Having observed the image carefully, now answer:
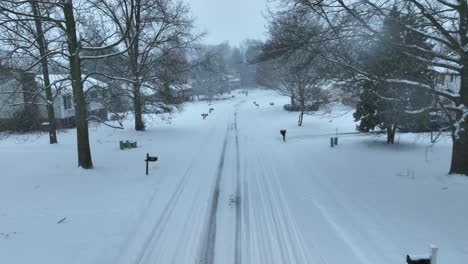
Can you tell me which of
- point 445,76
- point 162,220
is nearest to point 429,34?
point 162,220

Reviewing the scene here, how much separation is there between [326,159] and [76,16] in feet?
37.4

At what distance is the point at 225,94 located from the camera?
322 feet

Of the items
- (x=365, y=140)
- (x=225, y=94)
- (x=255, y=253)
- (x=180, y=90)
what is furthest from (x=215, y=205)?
(x=225, y=94)

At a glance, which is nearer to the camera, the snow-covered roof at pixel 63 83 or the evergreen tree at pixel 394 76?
the evergreen tree at pixel 394 76

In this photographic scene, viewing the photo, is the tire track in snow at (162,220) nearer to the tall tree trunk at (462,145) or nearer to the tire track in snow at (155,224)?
the tire track in snow at (155,224)

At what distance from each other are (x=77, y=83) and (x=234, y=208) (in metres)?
7.43

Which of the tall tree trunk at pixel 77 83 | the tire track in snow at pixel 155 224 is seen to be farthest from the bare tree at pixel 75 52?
the tire track in snow at pixel 155 224

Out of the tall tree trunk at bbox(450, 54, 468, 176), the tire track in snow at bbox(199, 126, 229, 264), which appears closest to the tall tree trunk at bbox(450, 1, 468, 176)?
the tall tree trunk at bbox(450, 54, 468, 176)

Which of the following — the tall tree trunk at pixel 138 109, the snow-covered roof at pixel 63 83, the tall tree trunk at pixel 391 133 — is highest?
the snow-covered roof at pixel 63 83

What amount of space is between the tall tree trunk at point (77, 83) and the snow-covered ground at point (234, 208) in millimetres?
793

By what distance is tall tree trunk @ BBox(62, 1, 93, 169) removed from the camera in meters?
12.3

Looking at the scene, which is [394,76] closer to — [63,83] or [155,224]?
[155,224]

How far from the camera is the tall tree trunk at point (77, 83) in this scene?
40.3 feet

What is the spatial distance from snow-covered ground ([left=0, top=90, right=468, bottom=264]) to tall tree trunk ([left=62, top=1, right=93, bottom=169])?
0.79 metres
